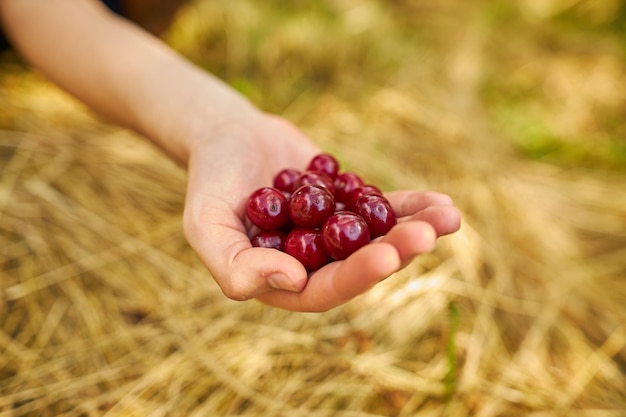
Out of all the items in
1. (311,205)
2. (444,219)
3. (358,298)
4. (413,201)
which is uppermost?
(444,219)

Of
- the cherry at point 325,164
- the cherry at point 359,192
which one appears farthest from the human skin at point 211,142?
the cherry at point 325,164

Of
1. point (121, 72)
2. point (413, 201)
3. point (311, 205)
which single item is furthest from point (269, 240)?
point (121, 72)

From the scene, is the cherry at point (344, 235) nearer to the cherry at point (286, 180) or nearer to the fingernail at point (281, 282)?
the fingernail at point (281, 282)

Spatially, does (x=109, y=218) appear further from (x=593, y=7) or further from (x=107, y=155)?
(x=593, y=7)

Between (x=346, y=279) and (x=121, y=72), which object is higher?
(x=346, y=279)

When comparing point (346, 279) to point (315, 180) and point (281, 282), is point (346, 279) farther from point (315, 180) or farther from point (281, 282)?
point (315, 180)

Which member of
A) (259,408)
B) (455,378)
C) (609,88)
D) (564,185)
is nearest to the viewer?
(259,408)

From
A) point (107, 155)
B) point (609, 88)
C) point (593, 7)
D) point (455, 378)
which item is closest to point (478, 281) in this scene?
point (455, 378)
